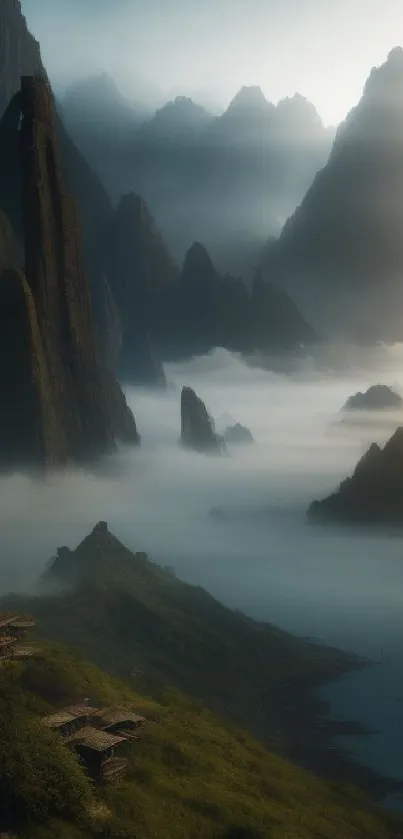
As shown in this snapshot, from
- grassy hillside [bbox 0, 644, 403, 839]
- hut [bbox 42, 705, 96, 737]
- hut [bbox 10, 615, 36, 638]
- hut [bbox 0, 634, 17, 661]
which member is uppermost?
hut [bbox 10, 615, 36, 638]

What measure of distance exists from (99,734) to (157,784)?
6213 millimetres

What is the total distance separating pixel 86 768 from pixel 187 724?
35566 millimetres

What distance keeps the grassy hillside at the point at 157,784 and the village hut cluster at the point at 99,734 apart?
1.23 meters

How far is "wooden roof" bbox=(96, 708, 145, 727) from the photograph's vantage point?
85.2 metres

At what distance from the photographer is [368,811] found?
130 metres

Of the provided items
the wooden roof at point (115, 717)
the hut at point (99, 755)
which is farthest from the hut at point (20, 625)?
the hut at point (99, 755)

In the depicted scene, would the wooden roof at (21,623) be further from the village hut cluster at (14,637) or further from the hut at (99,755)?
the hut at (99,755)

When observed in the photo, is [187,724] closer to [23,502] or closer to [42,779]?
[42,779]

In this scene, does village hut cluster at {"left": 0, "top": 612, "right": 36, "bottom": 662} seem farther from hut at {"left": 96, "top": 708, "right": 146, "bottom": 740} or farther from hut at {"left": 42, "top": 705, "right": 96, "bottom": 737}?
hut at {"left": 96, "top": 708, "right": 146, "bottom": 740}

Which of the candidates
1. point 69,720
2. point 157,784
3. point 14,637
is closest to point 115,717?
point 69,720

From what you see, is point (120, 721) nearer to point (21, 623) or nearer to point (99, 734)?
point (99, 734)

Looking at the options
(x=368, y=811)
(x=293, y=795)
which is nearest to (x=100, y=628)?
(x=368, y=811)

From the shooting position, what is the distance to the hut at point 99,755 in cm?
7544

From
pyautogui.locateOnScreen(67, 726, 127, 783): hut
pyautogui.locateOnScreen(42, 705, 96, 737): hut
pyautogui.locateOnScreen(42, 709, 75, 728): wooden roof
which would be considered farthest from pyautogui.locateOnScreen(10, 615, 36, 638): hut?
pyautogui.locateOnScreen(67, 726, 127, 783): hut
